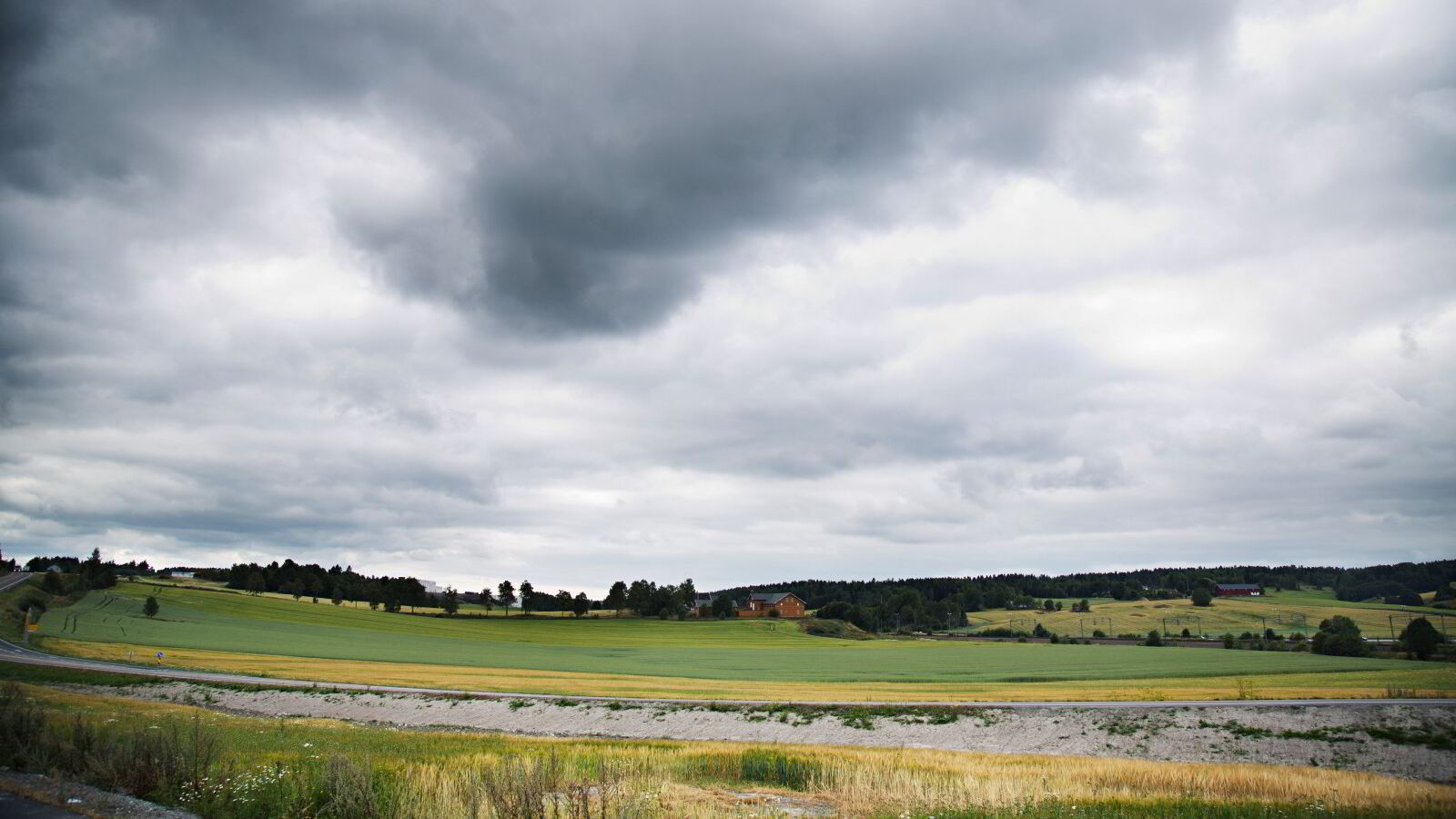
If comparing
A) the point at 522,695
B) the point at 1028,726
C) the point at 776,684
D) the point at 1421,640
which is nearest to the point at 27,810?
the point at 522,695

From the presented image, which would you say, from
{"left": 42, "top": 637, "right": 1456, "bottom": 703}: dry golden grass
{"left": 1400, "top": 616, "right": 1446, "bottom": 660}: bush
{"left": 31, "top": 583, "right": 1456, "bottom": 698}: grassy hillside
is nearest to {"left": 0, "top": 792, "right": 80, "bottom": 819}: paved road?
{"left": 42, "top": 637, "right": 1456, "bottom": 703}: dry golden grass

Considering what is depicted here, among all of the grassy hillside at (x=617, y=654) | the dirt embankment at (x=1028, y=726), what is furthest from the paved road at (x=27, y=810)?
the grassy hillside at (x=617, y=654)

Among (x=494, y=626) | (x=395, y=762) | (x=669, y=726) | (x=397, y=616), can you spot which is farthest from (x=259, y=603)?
(x=395, y=762)

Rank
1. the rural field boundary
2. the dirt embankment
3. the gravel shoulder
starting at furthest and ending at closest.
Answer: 1. the rural field boundary
2. the dirt embankment
3. the gravel shoulder

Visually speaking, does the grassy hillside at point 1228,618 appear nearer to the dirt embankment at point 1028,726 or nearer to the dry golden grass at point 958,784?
the dirt embankment at point 1028,726

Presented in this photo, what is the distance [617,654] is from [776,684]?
50738 millimetres

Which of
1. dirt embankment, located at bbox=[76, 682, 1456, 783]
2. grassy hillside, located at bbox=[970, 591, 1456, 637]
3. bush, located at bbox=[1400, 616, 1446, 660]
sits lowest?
grassy hillside, located at bbox=[970, 591, 1456, 637]

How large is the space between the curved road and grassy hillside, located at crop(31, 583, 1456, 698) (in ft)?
14.7

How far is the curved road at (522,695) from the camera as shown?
149 feet

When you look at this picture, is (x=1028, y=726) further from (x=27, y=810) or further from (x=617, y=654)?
(x=617, y=654)

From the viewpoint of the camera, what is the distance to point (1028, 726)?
44.4m

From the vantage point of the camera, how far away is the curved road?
149ft

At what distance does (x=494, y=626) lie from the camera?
163 metres

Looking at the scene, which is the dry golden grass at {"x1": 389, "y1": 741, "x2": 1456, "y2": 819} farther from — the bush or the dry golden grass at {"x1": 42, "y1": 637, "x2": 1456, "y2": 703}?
→ the bush
